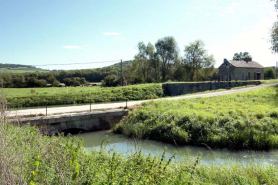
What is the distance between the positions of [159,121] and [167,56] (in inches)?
1744

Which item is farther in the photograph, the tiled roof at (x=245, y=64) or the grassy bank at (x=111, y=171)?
the tiled roof at (x=245, y=64)

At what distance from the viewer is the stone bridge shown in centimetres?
1326

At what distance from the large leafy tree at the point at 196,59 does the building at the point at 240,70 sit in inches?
130

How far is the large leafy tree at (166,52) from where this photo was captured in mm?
56781

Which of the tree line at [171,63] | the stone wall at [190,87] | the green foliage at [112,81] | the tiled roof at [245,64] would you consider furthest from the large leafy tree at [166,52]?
the stone wall at [190,87]

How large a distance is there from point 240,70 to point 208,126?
1749 inches

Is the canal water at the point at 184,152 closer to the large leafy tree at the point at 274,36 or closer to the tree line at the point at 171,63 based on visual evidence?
the large leafy tree at the point at 274,36

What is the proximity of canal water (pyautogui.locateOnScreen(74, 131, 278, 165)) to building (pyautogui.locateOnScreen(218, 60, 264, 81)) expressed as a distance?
43457 millimetres

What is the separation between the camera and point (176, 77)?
188 feet

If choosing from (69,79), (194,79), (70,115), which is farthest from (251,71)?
(70,115)

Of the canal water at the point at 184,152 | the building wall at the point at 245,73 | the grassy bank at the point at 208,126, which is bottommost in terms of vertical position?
the canal water at the point at 184,152

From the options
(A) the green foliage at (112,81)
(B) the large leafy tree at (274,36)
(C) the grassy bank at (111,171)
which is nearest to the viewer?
(C) the grassy bank at (111,171)

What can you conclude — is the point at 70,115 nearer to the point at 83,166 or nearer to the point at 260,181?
the point at 83,166

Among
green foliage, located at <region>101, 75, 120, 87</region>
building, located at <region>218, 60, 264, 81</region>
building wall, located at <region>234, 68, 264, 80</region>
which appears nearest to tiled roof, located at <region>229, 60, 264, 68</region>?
building, located at <region>218, 60, 264, 81</region>
